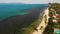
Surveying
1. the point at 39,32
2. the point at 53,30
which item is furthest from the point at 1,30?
the point at 53,30

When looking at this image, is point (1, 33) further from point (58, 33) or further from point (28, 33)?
point (58, 33)

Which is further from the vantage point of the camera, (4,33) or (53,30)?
(4,33)

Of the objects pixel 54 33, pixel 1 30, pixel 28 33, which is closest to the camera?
pixel 54 33

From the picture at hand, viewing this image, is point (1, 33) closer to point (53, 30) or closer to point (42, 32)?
point (42, 32)

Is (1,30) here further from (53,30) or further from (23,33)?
(53,30)

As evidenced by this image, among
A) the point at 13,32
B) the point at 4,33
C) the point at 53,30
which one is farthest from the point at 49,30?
the point at 4,33

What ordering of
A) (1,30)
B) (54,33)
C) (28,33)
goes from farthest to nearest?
(1,30) → (28,33) → (54,33)

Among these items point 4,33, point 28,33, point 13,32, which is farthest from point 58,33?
point 4,33

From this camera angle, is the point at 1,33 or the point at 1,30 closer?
the point at 1,33
